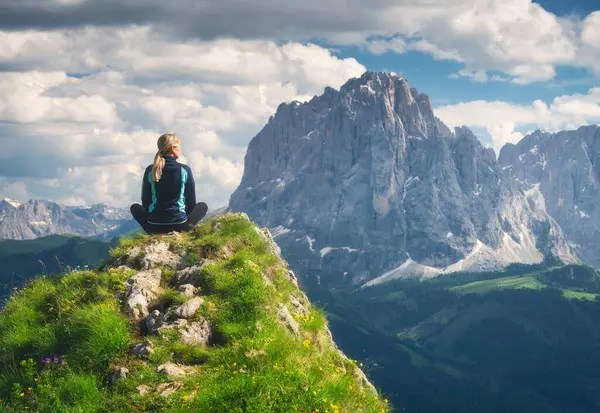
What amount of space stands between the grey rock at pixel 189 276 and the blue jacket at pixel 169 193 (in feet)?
12.7

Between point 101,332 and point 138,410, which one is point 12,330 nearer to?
point 101,332

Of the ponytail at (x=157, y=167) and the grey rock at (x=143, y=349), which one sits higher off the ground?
the ponytail at (x=157, y=167)

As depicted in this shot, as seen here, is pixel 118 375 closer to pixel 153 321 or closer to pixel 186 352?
pixel 186 352

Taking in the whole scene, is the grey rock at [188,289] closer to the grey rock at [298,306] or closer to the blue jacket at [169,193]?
the grey rock at [298,306]

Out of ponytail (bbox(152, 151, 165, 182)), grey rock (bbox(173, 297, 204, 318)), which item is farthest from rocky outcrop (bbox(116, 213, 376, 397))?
ponytail (bbox(152, 151, 165, 182))

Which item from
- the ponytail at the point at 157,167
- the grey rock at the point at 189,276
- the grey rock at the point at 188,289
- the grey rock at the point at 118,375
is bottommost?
the grey rock at the point at 118,375

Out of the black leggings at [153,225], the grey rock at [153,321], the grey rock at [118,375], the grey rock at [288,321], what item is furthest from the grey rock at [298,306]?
the grey rock at [118,375]

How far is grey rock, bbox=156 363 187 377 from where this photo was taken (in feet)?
43.7

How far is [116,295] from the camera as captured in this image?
16.5m

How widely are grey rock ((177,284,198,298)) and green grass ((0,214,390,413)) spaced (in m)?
0.21

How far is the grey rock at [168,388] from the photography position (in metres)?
12.6

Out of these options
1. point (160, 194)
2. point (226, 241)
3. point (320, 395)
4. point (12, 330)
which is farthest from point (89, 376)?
point (160, 194)

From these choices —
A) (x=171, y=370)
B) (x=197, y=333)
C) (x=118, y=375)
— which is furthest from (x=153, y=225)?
(x=171, y=370)

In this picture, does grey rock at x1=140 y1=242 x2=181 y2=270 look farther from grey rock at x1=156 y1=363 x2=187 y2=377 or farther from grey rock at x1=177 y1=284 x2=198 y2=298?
grey rock at x1=156 y1=363 x2=187 y2=377
